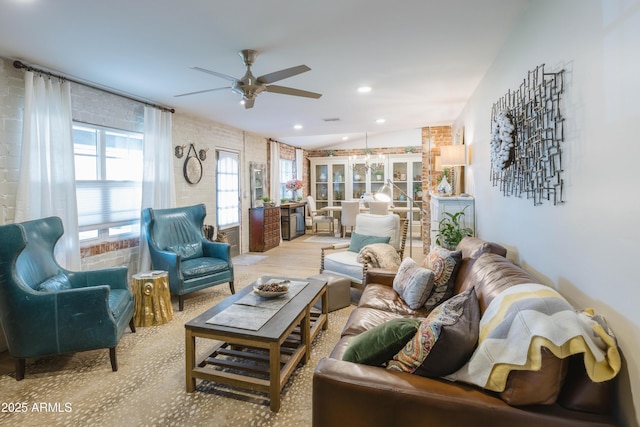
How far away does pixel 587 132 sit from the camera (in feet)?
4.55

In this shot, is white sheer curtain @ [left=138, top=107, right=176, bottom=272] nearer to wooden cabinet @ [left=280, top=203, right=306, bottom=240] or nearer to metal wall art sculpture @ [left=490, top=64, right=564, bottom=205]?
wooden cabinet @ [left=280, top=203, right=306, bottom=240]

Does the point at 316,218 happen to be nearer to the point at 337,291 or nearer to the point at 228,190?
the point at 228,190

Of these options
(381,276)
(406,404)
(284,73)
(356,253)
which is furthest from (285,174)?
(406,404)

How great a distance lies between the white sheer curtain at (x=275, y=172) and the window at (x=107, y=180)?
3665mm

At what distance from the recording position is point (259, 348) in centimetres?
212

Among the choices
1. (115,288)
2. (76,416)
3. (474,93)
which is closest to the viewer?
(76,416)

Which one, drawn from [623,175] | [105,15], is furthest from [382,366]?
[105,15]

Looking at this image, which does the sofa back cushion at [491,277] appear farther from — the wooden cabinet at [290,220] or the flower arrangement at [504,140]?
the wooden cabinet at [290,220]

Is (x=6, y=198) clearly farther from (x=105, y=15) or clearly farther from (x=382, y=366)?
(x=382, y=366)

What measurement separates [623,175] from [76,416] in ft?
9.24

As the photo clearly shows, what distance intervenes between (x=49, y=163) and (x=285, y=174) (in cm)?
586

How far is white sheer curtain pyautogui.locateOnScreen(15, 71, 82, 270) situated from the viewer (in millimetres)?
2732

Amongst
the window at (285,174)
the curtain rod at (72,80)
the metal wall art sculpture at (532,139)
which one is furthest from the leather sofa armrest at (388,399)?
the window at (285,174)

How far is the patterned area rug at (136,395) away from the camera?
1.80 metres
